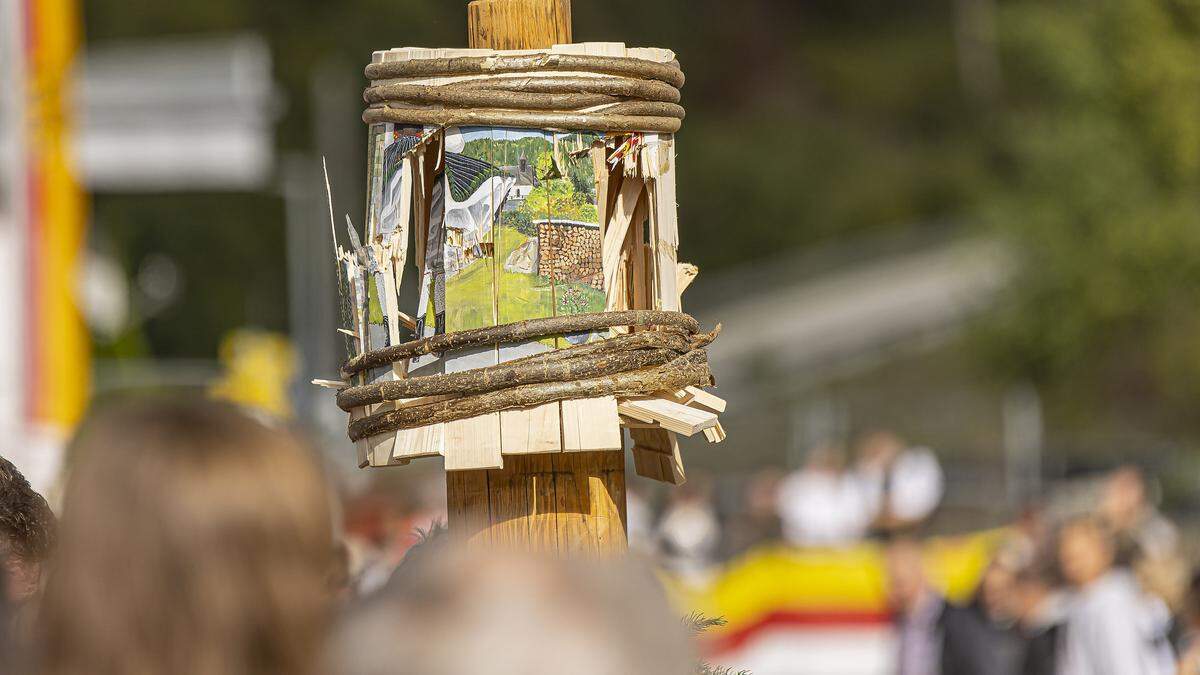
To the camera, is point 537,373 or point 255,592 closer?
point 255,592

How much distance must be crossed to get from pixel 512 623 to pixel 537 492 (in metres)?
0.82

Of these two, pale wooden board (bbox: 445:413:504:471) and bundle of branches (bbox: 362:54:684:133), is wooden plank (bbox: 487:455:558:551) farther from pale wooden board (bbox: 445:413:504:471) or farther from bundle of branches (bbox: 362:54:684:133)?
bundle of branches (bbox: 362:54:684:133)

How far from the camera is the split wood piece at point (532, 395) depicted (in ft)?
6.10

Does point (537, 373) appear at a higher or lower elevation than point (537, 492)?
higher

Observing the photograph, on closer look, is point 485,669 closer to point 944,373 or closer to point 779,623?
point 779,623

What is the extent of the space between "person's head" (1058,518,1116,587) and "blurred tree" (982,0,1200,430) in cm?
1282

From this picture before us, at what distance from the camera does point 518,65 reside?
1.88m

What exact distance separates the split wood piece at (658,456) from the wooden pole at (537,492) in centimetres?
11

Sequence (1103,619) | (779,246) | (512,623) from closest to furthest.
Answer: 1. (512,623)
2. (1103,619)
3. (779,246)

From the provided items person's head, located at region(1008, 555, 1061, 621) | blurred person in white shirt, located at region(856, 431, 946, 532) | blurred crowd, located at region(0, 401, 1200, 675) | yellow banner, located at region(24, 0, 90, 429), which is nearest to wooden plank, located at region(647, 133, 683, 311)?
blurred crowd, located at region(0, 401, 1200, 675)

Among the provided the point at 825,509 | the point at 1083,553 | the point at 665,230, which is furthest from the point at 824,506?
the point at 665,230

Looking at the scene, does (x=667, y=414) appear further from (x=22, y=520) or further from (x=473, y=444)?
(x=22, y=520)

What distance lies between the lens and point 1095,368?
2270 cm

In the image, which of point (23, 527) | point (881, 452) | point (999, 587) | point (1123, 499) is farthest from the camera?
point (881, 452)
